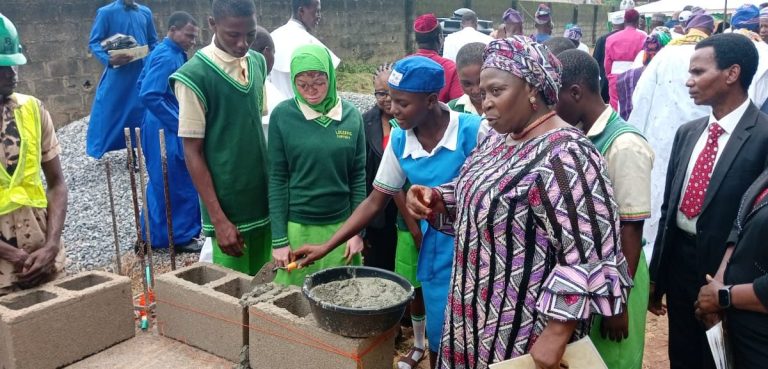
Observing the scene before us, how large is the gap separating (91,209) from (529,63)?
18.8 ft

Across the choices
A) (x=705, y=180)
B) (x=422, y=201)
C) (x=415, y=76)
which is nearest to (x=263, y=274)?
(x=422, y=201)

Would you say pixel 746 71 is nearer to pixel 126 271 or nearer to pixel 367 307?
pixel 367 307

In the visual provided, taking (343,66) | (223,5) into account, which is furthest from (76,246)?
(343,66)

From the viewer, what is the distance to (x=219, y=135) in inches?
124

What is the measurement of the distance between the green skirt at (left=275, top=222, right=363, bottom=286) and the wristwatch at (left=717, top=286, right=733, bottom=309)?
177 cm

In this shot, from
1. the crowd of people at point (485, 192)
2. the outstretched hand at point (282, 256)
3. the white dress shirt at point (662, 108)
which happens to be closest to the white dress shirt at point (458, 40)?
the white dress shirt at point (662, 108)

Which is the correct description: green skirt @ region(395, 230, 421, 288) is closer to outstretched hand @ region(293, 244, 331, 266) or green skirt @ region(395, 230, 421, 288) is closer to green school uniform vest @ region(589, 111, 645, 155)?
outstretched hand @ region(293, 244, 331, 266)

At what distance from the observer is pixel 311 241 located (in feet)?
10.6

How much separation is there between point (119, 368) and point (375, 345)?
1.29 meters

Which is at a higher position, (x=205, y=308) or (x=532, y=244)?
(x=532, y=244)

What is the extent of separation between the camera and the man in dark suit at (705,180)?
263 cm

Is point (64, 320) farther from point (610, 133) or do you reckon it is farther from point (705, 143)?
point (705, 143)

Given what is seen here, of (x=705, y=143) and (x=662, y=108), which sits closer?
(x=705, y=143)

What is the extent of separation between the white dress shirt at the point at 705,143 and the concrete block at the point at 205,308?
6.94 ft
